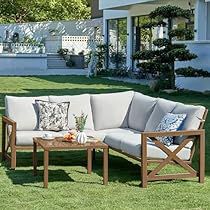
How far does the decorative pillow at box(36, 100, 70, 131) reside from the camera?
9078mm

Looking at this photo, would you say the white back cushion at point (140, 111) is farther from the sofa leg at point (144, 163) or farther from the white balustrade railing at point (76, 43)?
the white balustrade railing at point (76, 43)

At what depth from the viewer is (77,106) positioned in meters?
9.45

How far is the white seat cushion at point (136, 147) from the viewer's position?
760cm

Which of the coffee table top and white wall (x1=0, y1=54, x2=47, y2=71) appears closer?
the coffee table top

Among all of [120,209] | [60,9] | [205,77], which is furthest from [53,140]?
[60,9]

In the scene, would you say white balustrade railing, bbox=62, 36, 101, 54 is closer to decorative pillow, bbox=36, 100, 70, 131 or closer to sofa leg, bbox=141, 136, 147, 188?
decorative pillow, bbox=36, 100, 70, 131

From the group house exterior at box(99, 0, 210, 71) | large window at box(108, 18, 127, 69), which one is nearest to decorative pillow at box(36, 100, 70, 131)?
house exterior at box(99, 0, 210, 71)

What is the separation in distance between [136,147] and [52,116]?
6.15ft

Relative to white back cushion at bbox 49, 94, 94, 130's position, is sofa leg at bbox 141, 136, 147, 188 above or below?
below

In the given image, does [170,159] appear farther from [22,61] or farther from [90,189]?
[22,61]

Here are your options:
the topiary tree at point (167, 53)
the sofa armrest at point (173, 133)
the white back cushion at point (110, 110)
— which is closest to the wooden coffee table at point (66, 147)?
the sofa armrest at point (173, 133)

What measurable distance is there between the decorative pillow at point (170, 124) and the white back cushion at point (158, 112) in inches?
14.4

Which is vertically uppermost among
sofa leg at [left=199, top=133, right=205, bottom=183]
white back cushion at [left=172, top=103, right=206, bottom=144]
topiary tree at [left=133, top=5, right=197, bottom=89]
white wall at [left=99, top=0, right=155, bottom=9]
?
white wall at [left=99, top=0, right=155, bottom=9]

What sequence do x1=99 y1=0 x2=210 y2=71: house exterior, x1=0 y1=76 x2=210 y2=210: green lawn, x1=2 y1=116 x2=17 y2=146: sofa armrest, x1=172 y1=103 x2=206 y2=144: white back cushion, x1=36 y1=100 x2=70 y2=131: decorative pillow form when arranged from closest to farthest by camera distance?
1. x1=0 y1=76 x2=210 y2=210: green lawn
2. x1=172 y1=103 x2=206 y2=144: white back cushion
3. x1=2 y1=116 x2=17 y2=146: sofa armrest
4. x1=36 y1=100 x2=70 y2=131: decorative pillow
5. x1=99 y1=0 x2=210 y2=71: house exterior
